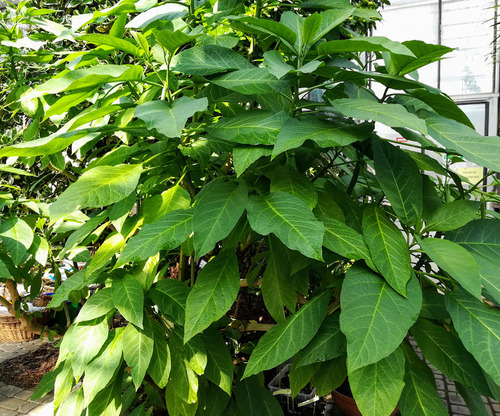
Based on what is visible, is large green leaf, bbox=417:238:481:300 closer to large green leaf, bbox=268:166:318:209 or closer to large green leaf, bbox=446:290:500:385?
large green leaf, bbox=446:290:500:385

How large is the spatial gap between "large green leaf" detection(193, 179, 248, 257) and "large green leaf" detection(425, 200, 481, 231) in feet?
1.05

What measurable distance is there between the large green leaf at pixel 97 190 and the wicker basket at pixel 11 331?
9.27 feet

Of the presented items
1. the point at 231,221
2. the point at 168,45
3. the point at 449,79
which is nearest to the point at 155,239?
the point at 231,221

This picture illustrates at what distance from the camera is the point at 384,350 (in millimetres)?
519

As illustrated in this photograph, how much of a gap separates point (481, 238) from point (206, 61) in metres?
0.53

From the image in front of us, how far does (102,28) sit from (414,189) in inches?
79.7

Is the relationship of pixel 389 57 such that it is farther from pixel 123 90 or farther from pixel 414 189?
pixel 123 90

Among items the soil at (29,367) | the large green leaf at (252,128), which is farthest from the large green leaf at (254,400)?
the soil at (29,367)

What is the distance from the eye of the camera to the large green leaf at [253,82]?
66 centimetres

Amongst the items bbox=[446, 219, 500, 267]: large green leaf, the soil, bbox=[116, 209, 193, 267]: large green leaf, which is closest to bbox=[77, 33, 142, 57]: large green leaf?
bbox=[116, 209, 193, 267]: large green leaf

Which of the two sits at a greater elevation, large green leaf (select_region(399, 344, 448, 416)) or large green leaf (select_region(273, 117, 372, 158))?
large green leaf (select_region(273, 117, 372, 158))

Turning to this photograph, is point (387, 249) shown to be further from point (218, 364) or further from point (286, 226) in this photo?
point (218, 364)

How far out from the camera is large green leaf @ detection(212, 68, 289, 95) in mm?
660

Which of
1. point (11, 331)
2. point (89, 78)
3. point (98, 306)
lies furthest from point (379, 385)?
point (11, 331)
